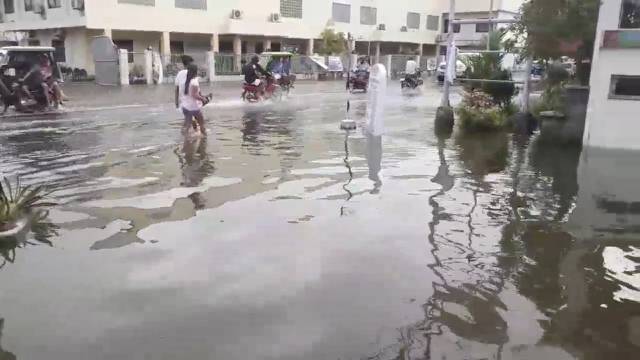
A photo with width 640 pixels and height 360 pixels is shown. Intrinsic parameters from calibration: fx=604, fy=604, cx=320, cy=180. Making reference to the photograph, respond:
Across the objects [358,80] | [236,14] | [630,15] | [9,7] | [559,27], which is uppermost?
[9,7]

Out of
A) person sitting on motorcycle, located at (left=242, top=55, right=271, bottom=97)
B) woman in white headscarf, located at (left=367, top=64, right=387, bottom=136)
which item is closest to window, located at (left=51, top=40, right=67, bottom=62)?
person sitting on motorcycle, located at (left=242, top=55, right=271, bottom=97)

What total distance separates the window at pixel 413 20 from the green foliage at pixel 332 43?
36.3 feet

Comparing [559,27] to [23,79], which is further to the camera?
[23,79]

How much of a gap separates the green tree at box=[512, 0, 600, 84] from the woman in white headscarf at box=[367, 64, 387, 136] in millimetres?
2949

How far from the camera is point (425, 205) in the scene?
7.11 meters

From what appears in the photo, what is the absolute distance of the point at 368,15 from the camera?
52469mm

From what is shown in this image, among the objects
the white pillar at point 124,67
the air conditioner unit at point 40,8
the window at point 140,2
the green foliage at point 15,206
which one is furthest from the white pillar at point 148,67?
the green foliage at point 15,206

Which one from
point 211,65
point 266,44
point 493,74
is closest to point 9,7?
point 211,65

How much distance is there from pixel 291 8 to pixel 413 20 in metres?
16.2

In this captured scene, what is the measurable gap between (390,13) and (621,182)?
48.1m

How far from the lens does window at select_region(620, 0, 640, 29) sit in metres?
9.73

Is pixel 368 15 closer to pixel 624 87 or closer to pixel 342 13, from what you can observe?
pixel 342 13

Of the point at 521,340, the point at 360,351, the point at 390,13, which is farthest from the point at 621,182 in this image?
the point at 390,13

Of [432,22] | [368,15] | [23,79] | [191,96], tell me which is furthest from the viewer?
[432,22]
